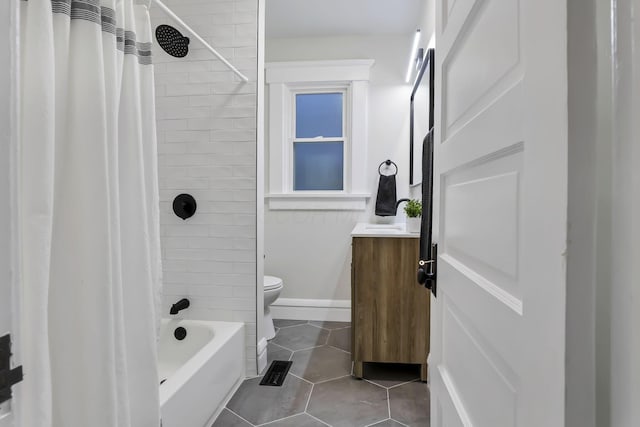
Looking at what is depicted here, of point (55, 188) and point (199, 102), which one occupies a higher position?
point (199, 102)

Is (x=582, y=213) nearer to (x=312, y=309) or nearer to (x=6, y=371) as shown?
(x=6, y=371)

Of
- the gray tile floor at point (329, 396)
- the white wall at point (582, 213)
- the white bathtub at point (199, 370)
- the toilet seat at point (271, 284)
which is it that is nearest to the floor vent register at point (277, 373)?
the gray tile floor at point (329, 396)

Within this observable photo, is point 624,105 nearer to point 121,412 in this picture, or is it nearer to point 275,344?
point 121,412

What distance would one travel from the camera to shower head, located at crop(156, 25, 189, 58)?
1.80 m

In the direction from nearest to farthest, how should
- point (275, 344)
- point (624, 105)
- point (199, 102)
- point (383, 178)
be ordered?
1. point (624, 105)
2. point (199, 102)
3. point (275, 344)
4. point (383, 178)

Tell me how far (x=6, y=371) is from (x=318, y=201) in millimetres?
2673

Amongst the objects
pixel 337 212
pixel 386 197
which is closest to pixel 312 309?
pixel 337 212

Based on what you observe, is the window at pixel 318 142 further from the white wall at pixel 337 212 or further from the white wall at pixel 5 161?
the white wall at pixel 5 161

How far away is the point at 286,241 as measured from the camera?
318 cm

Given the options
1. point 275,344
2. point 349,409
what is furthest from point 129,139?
point 275,344

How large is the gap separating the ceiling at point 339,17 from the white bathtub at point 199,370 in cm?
238

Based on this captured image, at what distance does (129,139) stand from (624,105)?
103 centimetres

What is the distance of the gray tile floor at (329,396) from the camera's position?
168 centimetres

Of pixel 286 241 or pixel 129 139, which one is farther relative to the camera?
pixel 286 241
